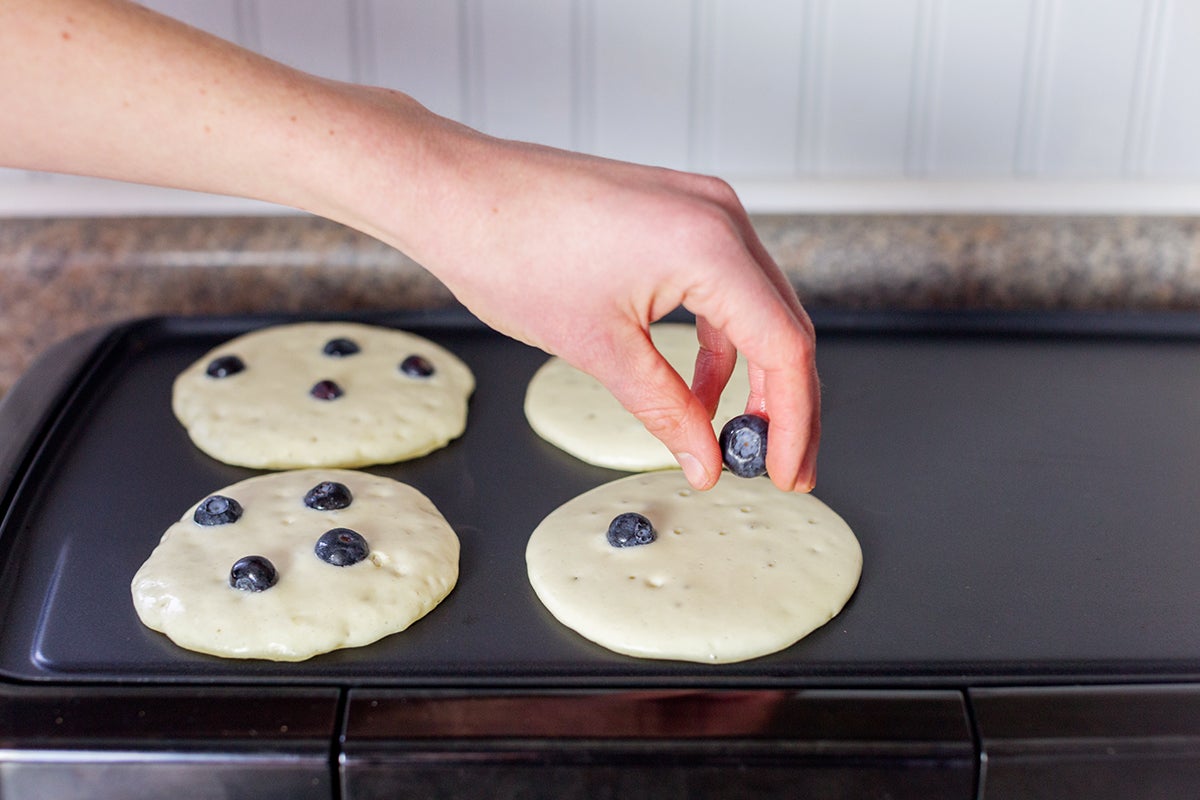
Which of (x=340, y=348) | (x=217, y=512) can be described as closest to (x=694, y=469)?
(x=217, y=512)

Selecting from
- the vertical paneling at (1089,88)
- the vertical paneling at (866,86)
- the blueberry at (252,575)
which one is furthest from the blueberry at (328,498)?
the vertical paneling at (1089,88)

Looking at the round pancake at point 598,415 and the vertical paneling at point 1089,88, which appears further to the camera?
the vertical paneling at point 1089,88

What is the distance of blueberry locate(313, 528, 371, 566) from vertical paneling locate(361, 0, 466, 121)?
678mm

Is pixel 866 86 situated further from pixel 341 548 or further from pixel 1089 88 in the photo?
pixel 341 548

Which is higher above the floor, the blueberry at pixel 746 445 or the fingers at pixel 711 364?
the fingers at pixel 711 364

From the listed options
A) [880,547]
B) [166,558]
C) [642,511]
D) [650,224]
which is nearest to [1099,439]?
[880,547]

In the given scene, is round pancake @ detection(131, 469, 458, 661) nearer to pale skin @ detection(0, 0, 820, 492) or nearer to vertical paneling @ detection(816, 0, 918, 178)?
pale skin @ detection(0, 0, 820, 492)

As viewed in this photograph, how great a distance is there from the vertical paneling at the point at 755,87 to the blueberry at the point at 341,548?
2.46 ft

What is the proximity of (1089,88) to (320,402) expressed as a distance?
3.31ft

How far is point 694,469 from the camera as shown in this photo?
2.90 feet

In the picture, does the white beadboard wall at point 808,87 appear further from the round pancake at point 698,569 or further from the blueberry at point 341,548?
the blueberry at point 341,548

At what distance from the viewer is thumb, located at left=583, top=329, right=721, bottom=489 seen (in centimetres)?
82

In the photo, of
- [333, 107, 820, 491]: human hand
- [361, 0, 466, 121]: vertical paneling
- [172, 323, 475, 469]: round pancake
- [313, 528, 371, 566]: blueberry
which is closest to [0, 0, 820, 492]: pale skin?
[333, 107, 820, 491]: human hand

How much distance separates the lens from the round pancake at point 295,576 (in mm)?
920
